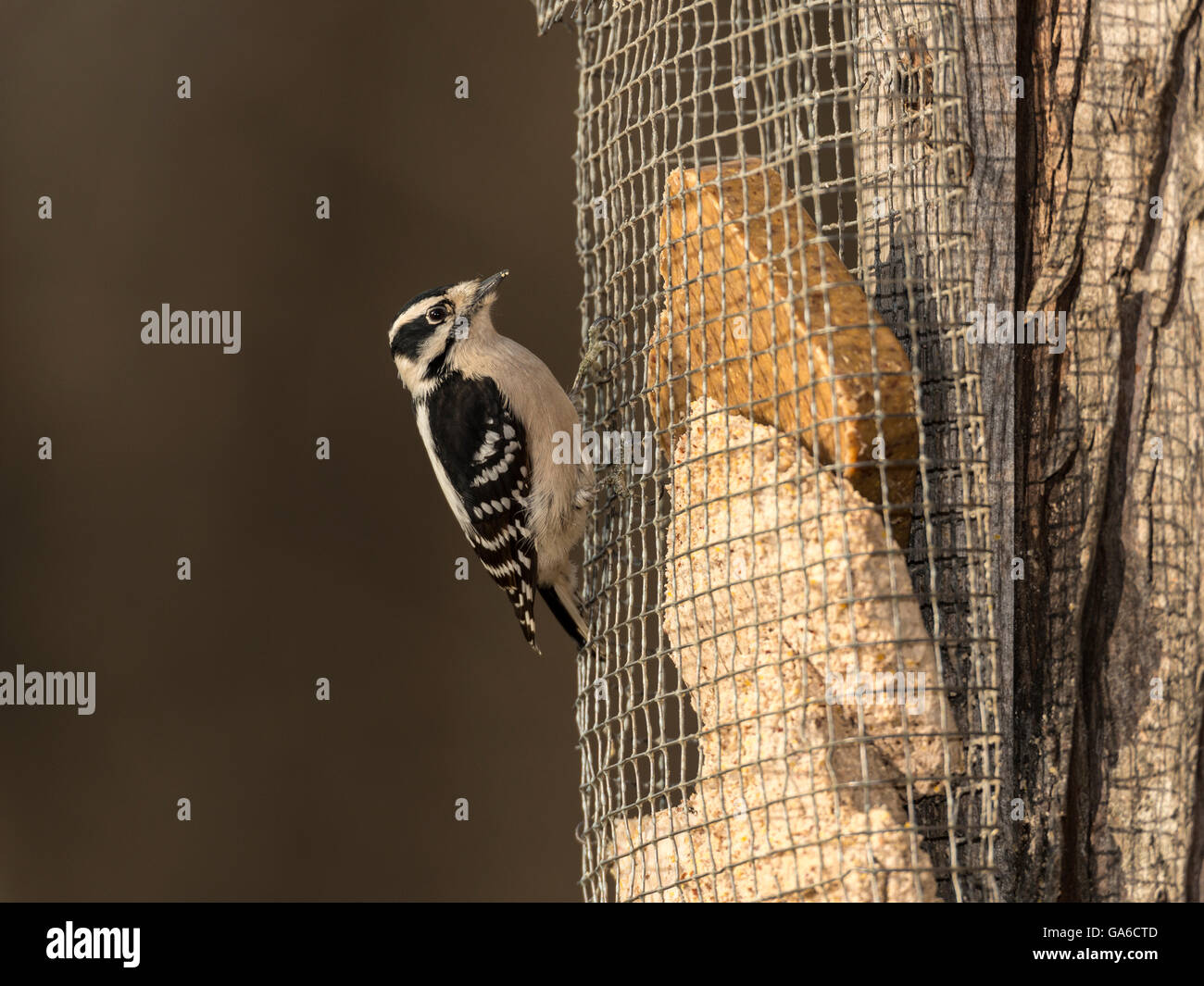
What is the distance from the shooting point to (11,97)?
16.9 ft

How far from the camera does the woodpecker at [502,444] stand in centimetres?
434

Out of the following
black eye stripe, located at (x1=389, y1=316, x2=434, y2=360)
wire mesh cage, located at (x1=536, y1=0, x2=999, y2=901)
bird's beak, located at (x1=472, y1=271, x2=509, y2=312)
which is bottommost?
wire mesh cage, located at (x1=536, y1=0, x2=999, y2=901)

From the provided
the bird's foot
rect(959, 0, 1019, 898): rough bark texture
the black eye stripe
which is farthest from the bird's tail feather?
rect(959, 0, 1019, 898): rough bark texture

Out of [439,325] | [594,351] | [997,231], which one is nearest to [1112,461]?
[997,231]

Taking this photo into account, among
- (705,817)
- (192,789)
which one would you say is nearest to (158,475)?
(192,789)

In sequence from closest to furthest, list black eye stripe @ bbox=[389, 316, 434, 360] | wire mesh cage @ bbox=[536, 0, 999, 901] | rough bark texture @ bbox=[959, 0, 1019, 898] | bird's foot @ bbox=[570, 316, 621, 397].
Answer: wire mesh cage @ bbox=[536, 0, 999, 901]
rough bark texture @ bbox=[959, 0, 1019, 898]
bird's foot @ bbox=[570, 316, 621, 397]
black eye stripe @ bbox=[389, 316, 434, 360]

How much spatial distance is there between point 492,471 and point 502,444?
10 centimetres

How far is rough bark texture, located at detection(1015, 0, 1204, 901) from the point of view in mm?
2799

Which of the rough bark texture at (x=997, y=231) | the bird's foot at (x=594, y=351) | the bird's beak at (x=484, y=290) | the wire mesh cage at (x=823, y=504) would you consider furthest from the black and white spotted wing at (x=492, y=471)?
the rough bark texture at (x=997, y=231)

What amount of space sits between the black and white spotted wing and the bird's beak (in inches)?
9.2

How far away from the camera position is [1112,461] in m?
2.87

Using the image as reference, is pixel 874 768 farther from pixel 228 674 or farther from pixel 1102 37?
pixel 228 674

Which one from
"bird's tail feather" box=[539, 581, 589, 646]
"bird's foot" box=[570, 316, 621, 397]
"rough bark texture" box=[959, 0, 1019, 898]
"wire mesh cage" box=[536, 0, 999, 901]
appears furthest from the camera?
"bird's tail feather" box=[539, 581, 589, 646]

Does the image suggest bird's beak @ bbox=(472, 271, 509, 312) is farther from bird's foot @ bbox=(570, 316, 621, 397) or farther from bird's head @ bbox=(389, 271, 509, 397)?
bird's foot @ bbox=(570, 316, 621, 397)
